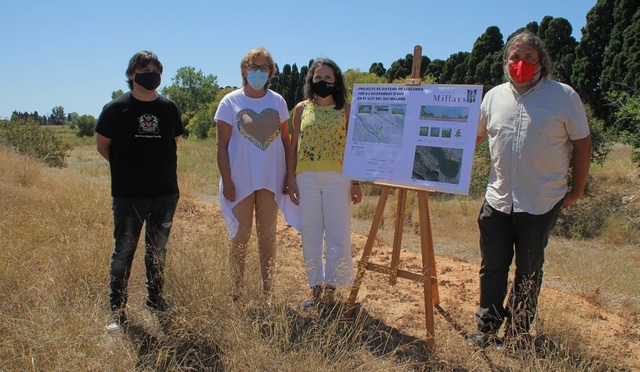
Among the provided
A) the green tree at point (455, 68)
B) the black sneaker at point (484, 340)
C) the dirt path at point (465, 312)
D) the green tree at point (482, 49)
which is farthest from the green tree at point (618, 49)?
the black sneaker at point (484, 340)

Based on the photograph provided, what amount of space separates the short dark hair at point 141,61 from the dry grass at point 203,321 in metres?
1.37

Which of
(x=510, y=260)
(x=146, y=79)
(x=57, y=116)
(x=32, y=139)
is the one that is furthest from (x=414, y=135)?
(x=57, y=116)

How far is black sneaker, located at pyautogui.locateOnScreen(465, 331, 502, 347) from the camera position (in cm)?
336

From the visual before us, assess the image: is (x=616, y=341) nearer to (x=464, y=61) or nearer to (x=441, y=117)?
(x=441, y=117)

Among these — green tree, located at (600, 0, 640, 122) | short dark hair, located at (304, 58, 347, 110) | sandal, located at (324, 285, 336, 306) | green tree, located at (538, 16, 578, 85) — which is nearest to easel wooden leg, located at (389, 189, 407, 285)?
sandal, located at (324, 285, 336, 306)

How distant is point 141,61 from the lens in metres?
3.44

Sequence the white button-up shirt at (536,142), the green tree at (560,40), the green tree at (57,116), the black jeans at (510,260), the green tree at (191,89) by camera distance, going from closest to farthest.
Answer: the white button-up shirt at (536,142), the black jeans at (510,260), the green tree at (560,40), the green tree at (191,89), the green tree at (57,116)

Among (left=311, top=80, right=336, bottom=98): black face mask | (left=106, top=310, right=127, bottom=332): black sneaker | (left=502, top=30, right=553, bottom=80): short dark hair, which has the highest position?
(left=502, top=30, right=553, bottom=80): short dark hair

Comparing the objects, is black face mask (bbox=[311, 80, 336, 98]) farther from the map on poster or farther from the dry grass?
the dry grass

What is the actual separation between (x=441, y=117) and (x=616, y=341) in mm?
2091

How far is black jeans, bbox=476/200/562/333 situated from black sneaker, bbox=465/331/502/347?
62 millimetres

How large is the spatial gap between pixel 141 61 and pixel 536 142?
2663 mm

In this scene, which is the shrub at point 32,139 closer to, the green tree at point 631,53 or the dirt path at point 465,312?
the dirt path at point 465,312

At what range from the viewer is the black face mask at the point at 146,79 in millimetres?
3396
